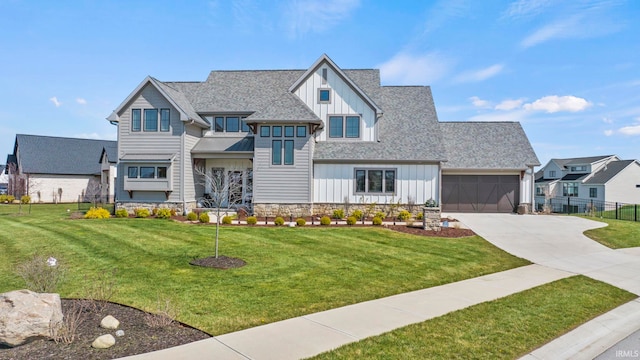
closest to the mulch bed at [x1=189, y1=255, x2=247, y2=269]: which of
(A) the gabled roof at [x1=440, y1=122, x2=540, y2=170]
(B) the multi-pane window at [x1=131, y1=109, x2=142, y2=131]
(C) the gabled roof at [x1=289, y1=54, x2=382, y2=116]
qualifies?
(B) the multi-pane window at [x1=131, y1=109, x2=142, y2=131]

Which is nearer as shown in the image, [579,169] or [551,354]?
[551,354]

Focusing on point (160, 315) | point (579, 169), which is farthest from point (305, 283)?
point (579, 169)

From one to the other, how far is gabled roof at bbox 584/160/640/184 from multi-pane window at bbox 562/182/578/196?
327 centimetres

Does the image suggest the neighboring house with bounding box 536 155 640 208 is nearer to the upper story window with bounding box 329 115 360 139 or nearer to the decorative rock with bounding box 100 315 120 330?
the upper story window with bounding box 329 115 360 139

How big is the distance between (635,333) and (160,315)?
7977 millimetres

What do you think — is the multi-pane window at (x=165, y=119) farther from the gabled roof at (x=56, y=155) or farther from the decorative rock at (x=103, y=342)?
the gabled roof at (x=56, y=155)

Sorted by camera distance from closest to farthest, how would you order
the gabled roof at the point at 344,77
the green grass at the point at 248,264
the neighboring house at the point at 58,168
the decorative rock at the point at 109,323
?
the decorative rock at the point at 109,323
the green grass at the point at 248,264
the gabled roof at the point at 344,77
the neighboring house at the point at 58,168

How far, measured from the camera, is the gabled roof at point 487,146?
24.3 meters

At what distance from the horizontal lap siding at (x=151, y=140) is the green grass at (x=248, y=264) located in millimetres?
5407

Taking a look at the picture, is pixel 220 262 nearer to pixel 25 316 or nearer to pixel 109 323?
pixel 109 323

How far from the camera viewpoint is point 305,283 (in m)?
8.41

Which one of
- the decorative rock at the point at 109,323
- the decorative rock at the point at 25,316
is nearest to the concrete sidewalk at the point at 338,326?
the decorative rock at the point at 109,323

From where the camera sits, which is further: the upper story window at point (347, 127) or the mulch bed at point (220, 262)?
the upper story window at point (347, 127)

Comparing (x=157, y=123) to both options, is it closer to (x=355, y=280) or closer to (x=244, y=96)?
(x=244, y=96)
